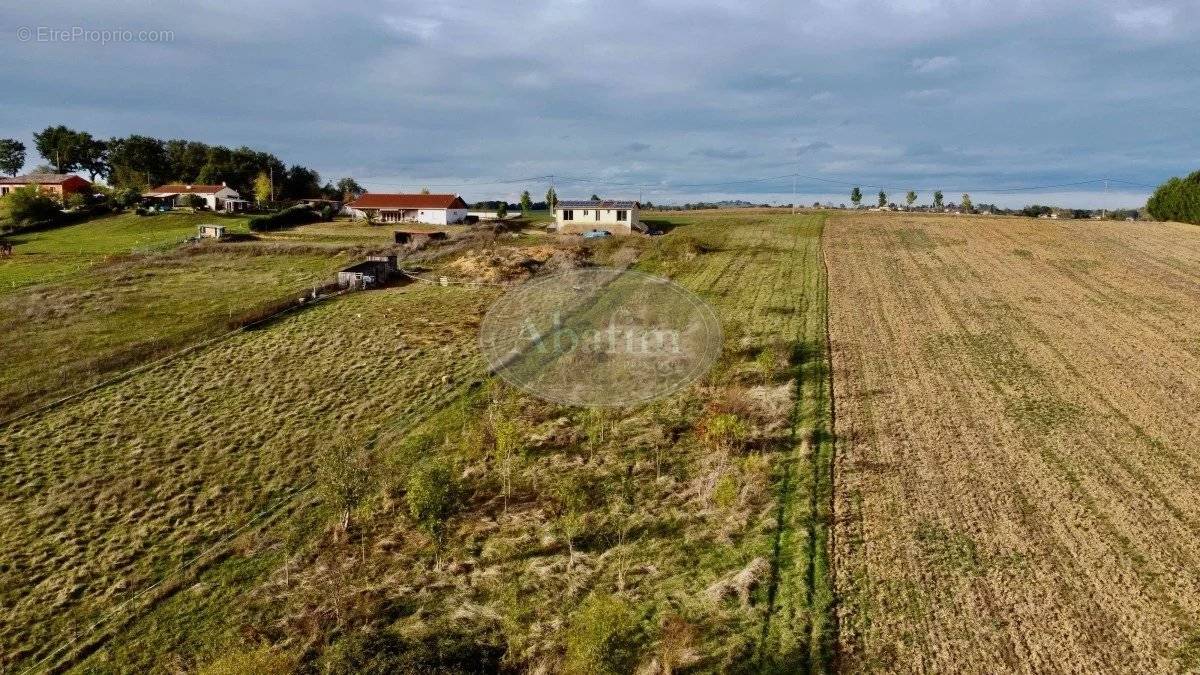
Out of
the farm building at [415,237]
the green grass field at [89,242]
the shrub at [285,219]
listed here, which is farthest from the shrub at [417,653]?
the shrub at [285,219]

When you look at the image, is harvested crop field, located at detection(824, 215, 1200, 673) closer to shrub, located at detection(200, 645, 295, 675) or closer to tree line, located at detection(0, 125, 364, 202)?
shrub, located at detection(200, 645, 295, 675)

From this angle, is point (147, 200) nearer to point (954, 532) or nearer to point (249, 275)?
point (249, 275)

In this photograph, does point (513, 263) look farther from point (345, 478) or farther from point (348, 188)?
point (348, 188)

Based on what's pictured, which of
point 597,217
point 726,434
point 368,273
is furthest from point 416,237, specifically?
point 726,434

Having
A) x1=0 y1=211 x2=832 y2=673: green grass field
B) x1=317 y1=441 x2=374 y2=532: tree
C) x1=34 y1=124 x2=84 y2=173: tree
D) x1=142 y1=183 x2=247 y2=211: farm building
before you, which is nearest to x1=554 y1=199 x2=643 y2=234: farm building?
x1=0 y1=211 x2=832 y2=673: green grass field

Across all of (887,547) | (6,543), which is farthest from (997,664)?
(6,543)

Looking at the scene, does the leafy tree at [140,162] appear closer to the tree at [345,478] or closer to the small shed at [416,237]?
the small shed at [416,237]
